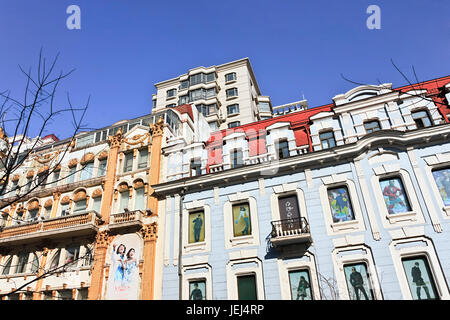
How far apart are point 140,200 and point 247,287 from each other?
907 centimetres

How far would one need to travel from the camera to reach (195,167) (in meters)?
20.2

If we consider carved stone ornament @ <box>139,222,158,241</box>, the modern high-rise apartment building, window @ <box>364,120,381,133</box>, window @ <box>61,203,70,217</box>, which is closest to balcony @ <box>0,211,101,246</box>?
window @ <box>61,203,70,217</box>

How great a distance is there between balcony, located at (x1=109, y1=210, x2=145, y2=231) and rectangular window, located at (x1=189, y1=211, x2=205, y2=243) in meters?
3.16

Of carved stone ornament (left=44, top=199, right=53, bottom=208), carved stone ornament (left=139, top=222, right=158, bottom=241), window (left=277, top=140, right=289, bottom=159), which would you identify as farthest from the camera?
carved stone ornament (left=44, top=199, right=53, bottom=208)

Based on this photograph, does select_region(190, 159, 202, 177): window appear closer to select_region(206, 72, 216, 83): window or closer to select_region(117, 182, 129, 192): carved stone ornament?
select_region(117, 182, 129, 192): carved stone ornament

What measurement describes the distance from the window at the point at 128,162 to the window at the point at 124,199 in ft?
5.89

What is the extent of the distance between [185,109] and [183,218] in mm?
11239

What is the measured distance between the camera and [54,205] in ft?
74.2

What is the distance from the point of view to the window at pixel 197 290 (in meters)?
16.0

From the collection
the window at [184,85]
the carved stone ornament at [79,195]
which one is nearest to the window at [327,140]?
the carved stone ornament at [79,195]

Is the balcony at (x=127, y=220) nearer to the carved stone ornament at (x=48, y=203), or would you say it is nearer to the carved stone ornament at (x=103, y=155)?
the carved stone ornament at (x=103, y=155)

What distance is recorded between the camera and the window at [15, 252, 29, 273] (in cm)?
2077

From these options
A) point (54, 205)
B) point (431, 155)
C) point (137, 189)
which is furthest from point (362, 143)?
point (54, 205)
